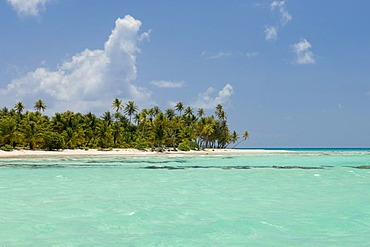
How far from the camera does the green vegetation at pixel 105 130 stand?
77.2m

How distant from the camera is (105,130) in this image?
95.1 metres

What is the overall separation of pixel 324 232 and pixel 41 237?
25.5 ft

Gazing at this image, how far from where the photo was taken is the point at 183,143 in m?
106

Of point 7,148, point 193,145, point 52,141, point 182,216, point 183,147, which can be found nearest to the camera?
point 182,216

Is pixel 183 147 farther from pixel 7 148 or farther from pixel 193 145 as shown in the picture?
pixel 7 148

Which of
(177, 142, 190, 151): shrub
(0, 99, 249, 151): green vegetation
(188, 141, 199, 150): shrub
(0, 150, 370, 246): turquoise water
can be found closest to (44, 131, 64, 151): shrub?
(0, 99, 249, 151): green vegetation

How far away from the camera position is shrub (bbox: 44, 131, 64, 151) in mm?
78000

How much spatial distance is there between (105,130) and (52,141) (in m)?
17.8

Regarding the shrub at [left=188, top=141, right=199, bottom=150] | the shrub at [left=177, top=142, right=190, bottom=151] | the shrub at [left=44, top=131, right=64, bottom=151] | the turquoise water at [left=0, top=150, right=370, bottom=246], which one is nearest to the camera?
the turquoise water at [left=0, top=150, right=370, bottom=246]

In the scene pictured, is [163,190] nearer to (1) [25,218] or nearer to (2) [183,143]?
(1) [25,218]

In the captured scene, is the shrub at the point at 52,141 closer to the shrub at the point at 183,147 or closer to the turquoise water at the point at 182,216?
the shrub at the point at 183,147

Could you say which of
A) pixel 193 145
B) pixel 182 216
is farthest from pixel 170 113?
pixel 182 216

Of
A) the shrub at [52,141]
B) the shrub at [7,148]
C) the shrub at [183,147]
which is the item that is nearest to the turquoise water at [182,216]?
the shrub at [7,148]

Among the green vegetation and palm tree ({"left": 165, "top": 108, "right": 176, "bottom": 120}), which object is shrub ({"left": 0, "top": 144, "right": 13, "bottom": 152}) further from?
palm tree ({"left": 165, "top": 108, "right": 176, "bottom": 120})
